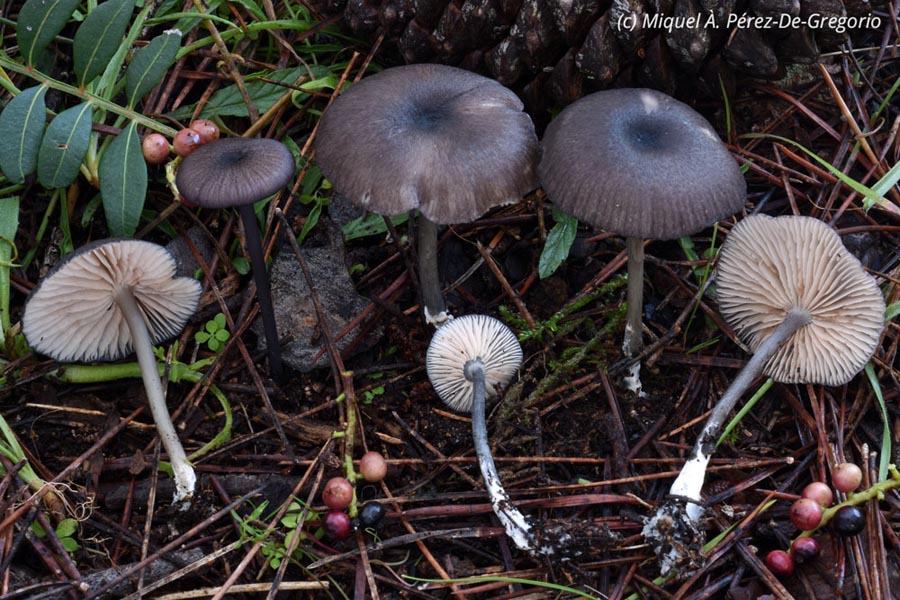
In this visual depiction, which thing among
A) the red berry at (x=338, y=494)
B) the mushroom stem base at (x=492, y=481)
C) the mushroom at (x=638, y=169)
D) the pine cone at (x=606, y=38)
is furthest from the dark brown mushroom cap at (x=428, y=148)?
the red berry at (x=338, y=494)

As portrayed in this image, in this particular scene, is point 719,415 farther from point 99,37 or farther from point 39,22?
point 39,22

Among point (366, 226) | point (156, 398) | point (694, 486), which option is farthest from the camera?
point (366, 226)

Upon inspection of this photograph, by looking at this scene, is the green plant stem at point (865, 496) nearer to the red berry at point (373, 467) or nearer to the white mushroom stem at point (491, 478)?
the white mushroom stem at point (491, 478)

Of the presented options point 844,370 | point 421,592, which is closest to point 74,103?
point 421,592

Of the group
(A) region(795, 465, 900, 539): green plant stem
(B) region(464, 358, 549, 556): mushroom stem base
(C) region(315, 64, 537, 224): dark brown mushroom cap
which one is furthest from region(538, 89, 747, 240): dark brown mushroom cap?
(A) region(795, 465, 900, 539): green plant stem

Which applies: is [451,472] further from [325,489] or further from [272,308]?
[272,308]

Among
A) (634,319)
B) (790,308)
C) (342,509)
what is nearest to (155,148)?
(342,509)

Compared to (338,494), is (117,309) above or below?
above

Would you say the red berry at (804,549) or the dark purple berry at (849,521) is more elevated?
the dark purple berry at (849,521)

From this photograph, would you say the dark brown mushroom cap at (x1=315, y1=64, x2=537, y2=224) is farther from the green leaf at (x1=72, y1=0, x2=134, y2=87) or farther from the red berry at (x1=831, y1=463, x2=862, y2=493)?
the red berry at (x1=831, y1=463, x2=862, y2=493)
